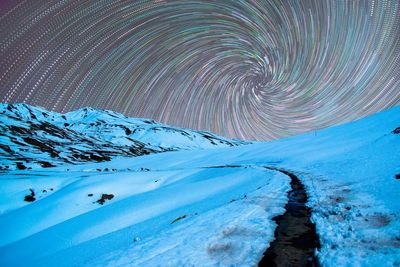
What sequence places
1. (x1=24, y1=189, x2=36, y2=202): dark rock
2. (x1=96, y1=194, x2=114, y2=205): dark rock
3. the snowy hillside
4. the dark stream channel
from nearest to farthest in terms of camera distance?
the dark stream channel, the snowy hillside, (x1=96, y1=194, x2=114, y2=205): dark rock, (x1=24, y1=189, x2=36, y2=202): dark rock

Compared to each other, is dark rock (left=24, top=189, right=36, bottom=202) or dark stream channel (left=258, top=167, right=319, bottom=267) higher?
dark stream channel (left=258, top=167, right=319, bottom=267)

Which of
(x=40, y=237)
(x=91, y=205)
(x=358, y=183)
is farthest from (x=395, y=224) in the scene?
(x=91, y=205)

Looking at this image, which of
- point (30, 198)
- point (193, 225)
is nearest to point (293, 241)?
point (193, 225)

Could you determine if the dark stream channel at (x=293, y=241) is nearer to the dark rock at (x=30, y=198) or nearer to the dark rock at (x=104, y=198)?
the dark rock at (x=104, y=198)

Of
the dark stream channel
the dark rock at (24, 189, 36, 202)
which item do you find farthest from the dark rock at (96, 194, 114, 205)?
the dark stream channel

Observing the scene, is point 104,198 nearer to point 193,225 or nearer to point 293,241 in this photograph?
point 193,225

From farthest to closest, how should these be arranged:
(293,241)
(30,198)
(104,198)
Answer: (30,198), (104,198), (293,241)

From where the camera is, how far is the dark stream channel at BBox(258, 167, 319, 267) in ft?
18.7

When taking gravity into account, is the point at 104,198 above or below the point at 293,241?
below

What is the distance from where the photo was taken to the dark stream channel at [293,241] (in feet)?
18.7

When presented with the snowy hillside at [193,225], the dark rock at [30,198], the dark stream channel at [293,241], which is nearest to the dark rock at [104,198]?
the snowy hillside at [193,225]

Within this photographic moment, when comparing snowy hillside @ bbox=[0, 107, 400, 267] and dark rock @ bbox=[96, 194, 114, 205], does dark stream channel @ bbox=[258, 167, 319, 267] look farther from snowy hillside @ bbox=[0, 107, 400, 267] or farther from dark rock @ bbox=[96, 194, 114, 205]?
dark rock @ bbox=[96, 194, 114, 205]

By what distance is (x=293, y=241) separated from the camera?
6777 millimetres

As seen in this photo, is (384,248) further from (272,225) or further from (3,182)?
(3,182)
